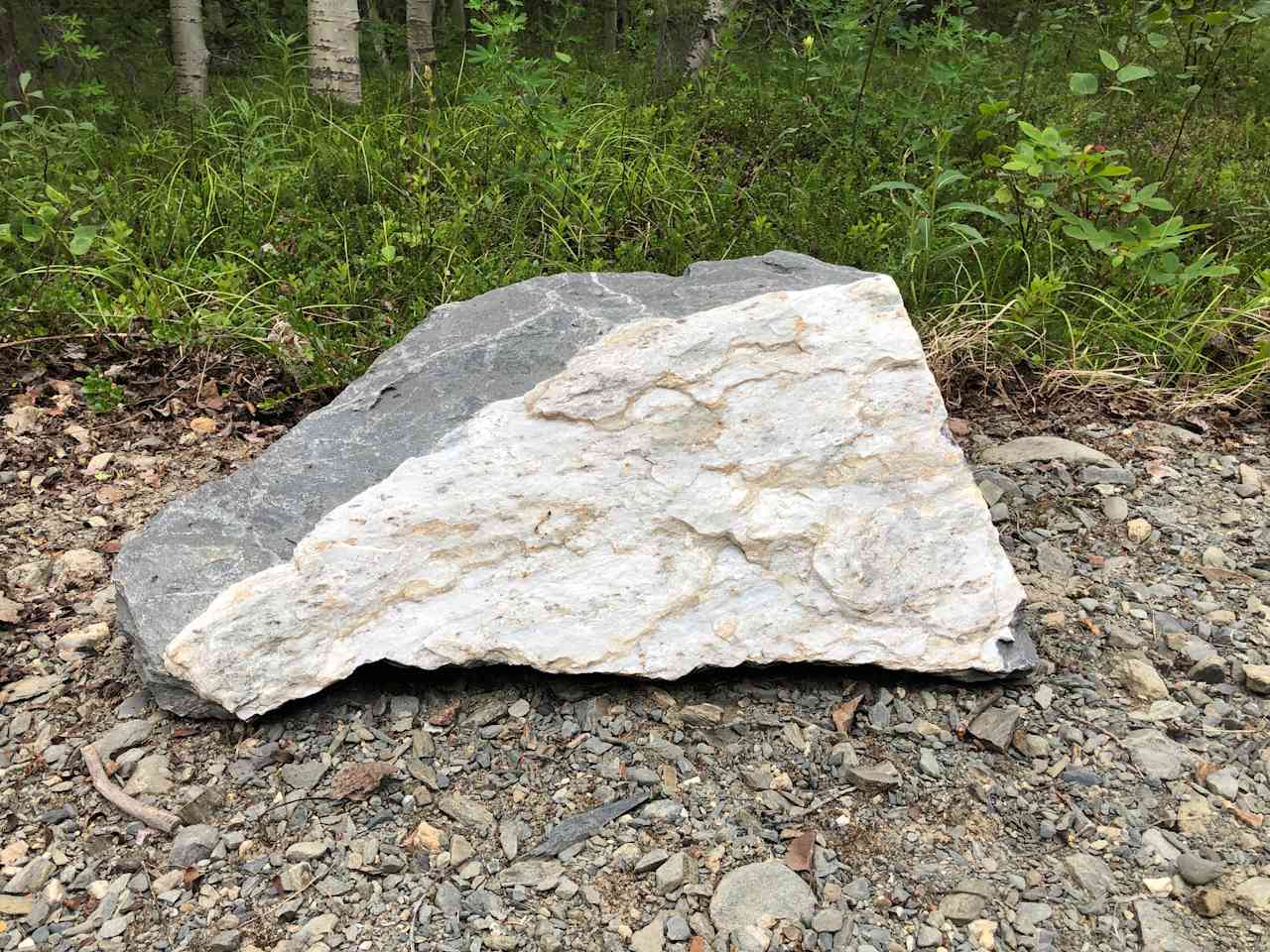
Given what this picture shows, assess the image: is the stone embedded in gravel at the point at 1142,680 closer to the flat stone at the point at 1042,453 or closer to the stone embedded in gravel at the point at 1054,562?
the stone embedded in gravel at the point at 1054,562

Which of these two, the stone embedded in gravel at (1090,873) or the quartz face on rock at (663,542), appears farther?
the quartz face on rock at (663,542)

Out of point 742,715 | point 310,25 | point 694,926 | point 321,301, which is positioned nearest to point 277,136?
point 310,25

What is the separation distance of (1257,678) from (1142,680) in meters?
0.27

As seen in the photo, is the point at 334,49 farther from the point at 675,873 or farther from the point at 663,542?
the point at 675,873

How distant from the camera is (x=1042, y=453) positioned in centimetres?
329

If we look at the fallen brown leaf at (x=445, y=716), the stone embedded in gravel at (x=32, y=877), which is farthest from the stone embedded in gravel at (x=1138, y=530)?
the stone embedded in gravel at (x=32, y=877)

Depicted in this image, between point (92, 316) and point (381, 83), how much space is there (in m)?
4.08

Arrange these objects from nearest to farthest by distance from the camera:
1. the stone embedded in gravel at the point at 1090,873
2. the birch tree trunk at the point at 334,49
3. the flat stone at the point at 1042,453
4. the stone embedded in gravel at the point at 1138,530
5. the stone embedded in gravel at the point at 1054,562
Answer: the stone embedded in gravel at the point at 1090,873
the stone embedded in gravel at the point at 1054,562
the stone embedded in gravel at the point at 1138,530
the flat stone at the point at 1042,453
the birch tree trunk at the point at 334,49

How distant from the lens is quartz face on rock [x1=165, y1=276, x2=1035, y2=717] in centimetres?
228

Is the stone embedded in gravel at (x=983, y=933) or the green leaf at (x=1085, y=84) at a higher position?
the green leaf at (x=1085, y=84)

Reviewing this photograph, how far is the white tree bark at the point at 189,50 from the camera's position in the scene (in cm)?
632

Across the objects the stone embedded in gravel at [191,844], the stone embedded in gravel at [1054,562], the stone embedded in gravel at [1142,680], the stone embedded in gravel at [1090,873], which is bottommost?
the stone embedded in gravel at [191,844]

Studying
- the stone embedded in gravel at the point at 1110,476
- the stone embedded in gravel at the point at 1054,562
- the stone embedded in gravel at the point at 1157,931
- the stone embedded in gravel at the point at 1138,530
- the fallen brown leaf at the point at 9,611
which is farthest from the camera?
the stone embedded in gravel at the point at 1110,476

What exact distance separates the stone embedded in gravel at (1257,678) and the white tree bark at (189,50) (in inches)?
255
